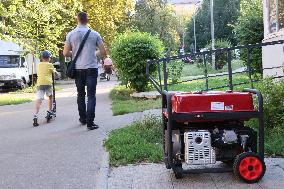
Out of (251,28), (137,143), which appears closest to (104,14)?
(251,28)

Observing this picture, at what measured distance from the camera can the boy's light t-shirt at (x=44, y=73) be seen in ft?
37.0

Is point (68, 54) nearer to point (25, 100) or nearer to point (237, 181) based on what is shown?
point (237, 181)

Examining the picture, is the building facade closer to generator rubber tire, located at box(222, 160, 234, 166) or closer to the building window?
the building window

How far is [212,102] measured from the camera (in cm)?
521

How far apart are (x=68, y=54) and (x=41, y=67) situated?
2026 mm

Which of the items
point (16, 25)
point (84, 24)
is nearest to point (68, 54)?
point (84, 24)

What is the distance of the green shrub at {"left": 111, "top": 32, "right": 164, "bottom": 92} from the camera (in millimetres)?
15984

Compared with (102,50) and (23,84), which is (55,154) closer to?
(102,50)

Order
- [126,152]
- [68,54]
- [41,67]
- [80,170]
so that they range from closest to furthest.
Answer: [80,170] < [126,152] < [68,54] < [41,67]

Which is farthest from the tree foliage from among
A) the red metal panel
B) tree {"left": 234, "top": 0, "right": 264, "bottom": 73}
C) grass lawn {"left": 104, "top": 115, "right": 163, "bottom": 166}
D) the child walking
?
the red metal panel

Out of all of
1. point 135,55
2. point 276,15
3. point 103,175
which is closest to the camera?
point 103,175

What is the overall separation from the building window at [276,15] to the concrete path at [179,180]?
691 centimetres

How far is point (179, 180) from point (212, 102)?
91 centimetres

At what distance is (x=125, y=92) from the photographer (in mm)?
17922
